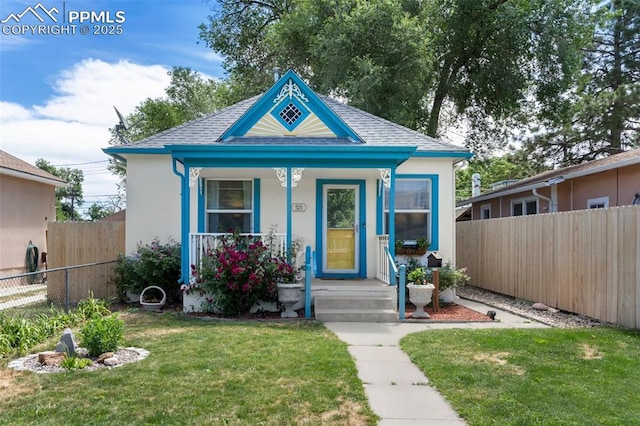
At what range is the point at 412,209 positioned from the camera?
10.8 m

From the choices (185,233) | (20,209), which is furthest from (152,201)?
(20,209)

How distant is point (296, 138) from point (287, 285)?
306 centimetres

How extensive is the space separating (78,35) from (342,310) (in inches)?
398

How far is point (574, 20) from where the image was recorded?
16266mm

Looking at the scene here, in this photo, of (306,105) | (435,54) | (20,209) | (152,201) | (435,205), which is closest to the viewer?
(306,105)

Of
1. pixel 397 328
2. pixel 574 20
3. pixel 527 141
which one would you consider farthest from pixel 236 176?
pixel 527 141

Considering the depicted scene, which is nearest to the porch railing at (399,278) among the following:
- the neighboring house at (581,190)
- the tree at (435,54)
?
the neighboring house at (581,190)

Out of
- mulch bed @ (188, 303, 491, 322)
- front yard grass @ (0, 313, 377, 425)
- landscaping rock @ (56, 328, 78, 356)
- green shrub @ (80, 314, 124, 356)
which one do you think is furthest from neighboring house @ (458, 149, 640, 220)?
landscaping rock @ (56, 328, 78, 356)

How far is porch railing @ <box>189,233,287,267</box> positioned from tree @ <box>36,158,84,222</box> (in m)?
39.3

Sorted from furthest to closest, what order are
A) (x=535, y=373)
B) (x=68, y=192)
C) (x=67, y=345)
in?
(x=68, y=192), (x=67, y=345), (x=535, y=373)

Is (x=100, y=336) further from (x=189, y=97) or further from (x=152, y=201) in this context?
(x=189, y=97)

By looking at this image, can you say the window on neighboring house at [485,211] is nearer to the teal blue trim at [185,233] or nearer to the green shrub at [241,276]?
the green shrub at [241,276]

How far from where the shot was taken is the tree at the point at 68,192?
43188 millimetres

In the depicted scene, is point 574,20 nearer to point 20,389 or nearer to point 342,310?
point 342,310
